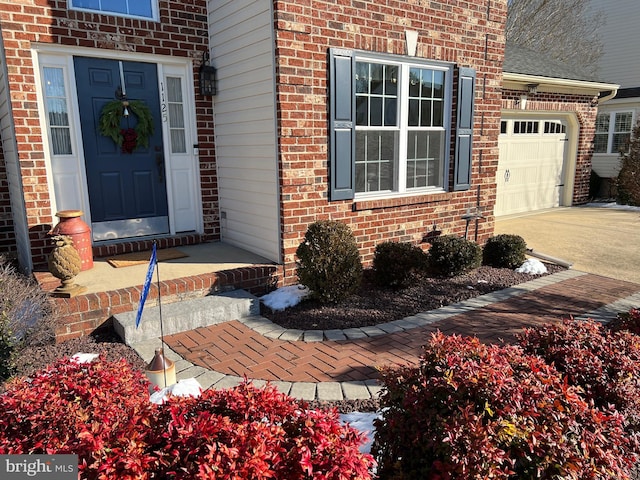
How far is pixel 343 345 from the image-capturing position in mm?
4184

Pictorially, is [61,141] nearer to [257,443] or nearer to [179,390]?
[179,390]

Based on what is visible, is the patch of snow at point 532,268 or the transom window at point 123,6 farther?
the patch of snow at point 532,268

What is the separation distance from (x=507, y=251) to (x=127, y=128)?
5371 mm

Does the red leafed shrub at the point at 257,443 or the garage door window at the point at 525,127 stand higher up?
the garage door window at the point at 525,127

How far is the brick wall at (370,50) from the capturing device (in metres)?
5.12

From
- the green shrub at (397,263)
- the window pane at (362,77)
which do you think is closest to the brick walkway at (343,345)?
the green shrub at (397,263)

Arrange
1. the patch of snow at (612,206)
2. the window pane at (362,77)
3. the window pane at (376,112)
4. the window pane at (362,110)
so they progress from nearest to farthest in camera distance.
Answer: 1. the window pane at (362,77)
2. the window pane at (362,110)
3. the window pane at (376,112)
4. the patch of snow at (612,206)

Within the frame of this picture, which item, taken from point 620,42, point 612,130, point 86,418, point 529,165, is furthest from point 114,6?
point 620,42

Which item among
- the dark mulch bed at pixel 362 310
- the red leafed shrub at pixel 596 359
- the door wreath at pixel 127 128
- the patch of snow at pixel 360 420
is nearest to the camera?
the red leafed shrub at pixel 596 359

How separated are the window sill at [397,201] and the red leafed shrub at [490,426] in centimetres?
371

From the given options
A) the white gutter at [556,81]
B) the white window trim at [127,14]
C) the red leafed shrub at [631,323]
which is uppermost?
the white window trim at [127,14]

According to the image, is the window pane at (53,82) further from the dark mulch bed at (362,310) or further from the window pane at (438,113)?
the window pane at (438,113)

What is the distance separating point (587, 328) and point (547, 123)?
9.76 meters

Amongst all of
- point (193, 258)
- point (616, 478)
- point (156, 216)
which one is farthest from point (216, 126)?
point (616, 478)
